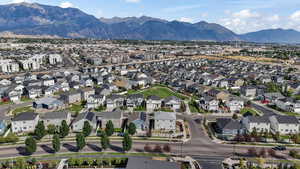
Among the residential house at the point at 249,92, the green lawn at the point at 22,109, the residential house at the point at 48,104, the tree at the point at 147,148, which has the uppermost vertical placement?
the residential house at the point at 249,92

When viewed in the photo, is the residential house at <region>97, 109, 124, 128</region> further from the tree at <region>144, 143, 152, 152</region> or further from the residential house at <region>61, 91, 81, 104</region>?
the residential house at <region>61, 91, 81, 104</region>

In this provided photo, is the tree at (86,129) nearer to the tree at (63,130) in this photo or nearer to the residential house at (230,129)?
the tree at (63,130)

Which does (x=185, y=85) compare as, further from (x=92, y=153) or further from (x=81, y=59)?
(x=81, y=59)

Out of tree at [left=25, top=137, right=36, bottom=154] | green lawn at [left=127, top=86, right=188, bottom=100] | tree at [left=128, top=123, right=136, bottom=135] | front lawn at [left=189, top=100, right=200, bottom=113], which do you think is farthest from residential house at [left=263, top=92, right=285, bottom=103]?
tree at [left=25, top=137, right=36, bottom=154]

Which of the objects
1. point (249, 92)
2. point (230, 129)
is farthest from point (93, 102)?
point (249, 92)

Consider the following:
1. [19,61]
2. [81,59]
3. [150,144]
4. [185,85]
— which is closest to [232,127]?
[150,144]

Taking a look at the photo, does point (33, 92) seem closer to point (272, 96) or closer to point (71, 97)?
point (71, 97)

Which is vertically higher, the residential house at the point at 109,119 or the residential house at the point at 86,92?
the residential house at the point at 86,92

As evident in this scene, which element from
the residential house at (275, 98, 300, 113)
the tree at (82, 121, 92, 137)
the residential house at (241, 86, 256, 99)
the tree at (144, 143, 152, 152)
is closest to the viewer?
the tree at (144, 143, 152, 152)

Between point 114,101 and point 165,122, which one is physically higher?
point 114,101

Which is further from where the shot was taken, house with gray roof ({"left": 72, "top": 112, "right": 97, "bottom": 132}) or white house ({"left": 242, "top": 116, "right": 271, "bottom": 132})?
white house ({"left": 242, "top": 116, "right": 271, "bottom": 132})

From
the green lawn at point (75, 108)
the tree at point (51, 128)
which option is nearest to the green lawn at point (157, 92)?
the green lawn at point (75, 108)

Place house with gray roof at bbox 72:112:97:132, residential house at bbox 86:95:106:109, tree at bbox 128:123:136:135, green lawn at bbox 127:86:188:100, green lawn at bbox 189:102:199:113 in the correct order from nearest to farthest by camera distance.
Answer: tree at bbox 128:123:136:135
house with gray roof at bbox 72:112:97:132
green lawn at bbox 189:102:199:113
residential house at bbox 86:95:106:109
green lawn at bbox 127:86:188:100
